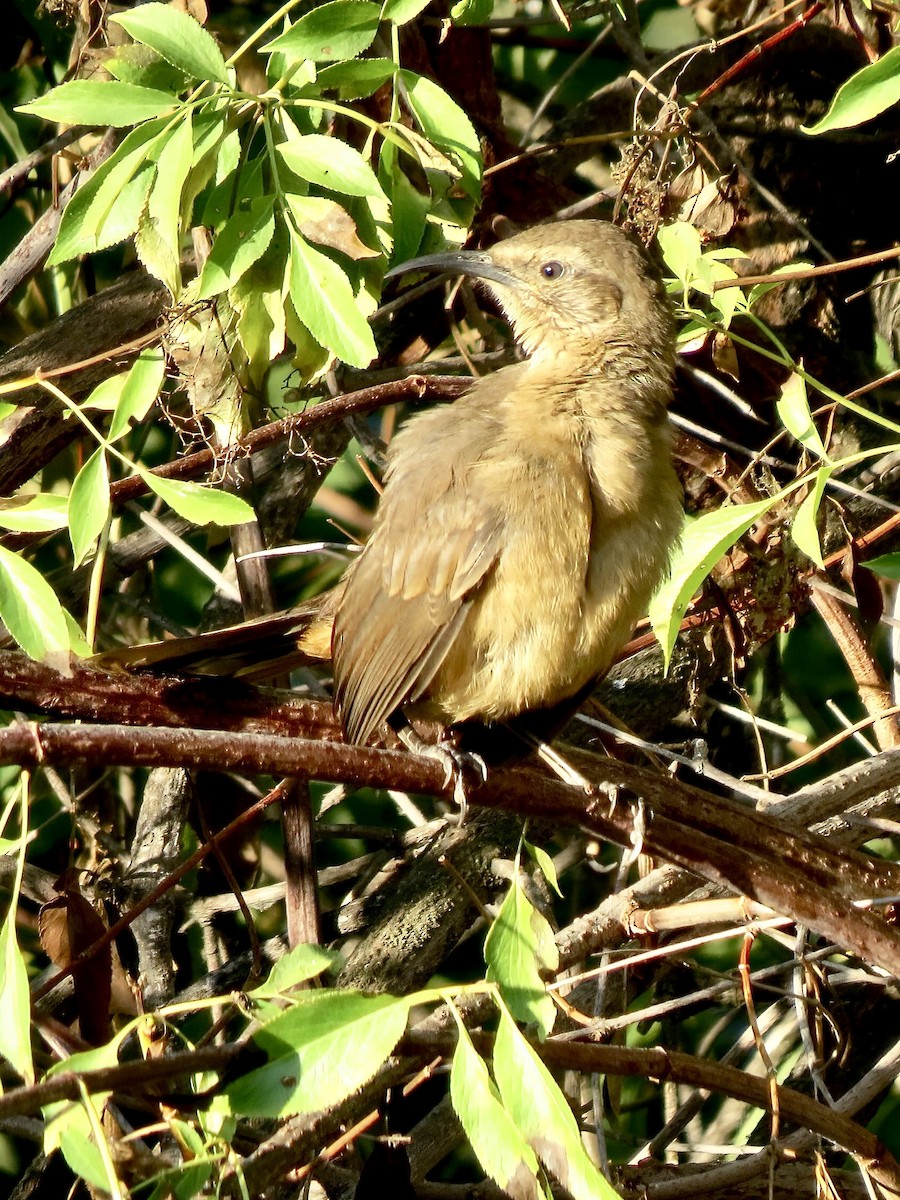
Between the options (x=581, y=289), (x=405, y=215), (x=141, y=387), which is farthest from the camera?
(x=581, y=289)

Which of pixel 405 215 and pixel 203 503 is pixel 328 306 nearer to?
pixel 203 503

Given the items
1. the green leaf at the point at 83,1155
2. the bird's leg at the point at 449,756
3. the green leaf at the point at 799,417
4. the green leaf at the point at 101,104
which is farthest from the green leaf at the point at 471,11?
the green leaf at the point at 83,1155

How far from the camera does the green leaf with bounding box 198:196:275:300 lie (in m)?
2.55

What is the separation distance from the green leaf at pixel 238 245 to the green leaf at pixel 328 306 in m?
0.08

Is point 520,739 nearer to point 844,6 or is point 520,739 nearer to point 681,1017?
point 681,1017

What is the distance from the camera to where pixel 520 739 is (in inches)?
139

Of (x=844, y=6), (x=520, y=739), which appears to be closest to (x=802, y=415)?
(x=520, y=739)

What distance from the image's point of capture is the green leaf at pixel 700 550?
101 inches

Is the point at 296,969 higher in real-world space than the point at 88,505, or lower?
lower

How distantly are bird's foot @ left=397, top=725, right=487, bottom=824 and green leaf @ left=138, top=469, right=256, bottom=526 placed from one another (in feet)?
2.06

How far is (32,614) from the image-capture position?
2.27 m

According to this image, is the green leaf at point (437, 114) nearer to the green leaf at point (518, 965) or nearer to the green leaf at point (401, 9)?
the green leaf at point (401, 9)

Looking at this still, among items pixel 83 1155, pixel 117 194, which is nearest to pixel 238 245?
pixel 117 194

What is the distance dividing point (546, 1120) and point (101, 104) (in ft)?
5.95
